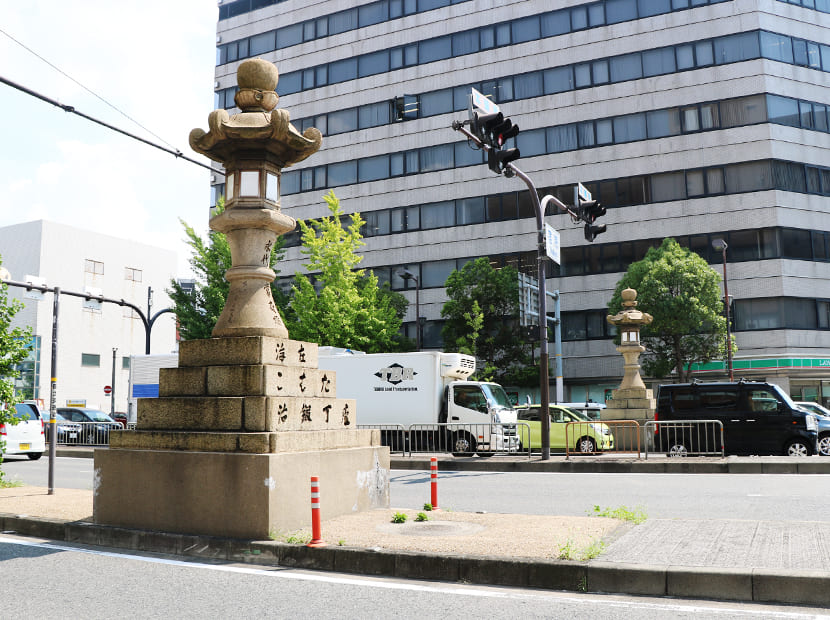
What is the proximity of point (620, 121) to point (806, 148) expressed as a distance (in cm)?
954

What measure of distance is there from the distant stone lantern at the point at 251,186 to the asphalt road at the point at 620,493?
13.9 ft

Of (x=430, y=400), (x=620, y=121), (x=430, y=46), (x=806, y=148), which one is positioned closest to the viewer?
(x=430, y=400)

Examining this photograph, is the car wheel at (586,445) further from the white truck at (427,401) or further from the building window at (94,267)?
the building window at (94,267)

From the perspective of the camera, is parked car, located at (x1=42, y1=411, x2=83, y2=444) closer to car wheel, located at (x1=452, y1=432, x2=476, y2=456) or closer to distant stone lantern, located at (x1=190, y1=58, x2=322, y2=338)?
car wheel, located at (x1=452, y1=432, x2=476, y2=456)

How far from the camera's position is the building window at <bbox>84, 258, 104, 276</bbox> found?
63344 millimetres

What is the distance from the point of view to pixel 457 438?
68.2 feet

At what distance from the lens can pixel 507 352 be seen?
3806 cm

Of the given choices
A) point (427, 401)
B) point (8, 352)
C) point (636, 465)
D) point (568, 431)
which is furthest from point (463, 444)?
point (8, 352)

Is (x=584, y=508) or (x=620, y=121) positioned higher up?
(x=620, y=121)

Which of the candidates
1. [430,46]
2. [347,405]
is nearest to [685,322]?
[430,46]

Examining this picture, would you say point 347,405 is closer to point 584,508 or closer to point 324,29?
point 584,508

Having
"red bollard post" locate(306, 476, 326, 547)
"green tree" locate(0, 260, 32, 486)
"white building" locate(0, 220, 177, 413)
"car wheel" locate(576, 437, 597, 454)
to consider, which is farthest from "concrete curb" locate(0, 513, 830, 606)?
"white building" locate(0, 220, 177, 413)

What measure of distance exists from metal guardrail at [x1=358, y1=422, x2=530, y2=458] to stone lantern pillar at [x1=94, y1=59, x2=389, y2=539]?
436 inches

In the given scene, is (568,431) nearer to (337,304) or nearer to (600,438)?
(600,438)
